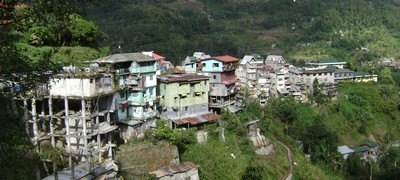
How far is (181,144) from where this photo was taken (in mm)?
23094

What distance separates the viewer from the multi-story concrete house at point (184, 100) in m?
25.9

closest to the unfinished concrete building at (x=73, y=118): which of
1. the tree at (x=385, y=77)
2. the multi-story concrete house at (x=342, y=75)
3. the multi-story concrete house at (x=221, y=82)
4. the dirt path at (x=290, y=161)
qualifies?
the multi-story concrete house at (x=221, y=82)

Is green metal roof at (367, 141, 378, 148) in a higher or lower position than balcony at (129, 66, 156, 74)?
lower

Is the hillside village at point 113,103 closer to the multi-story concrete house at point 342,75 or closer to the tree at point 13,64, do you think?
the tree at point 13,64

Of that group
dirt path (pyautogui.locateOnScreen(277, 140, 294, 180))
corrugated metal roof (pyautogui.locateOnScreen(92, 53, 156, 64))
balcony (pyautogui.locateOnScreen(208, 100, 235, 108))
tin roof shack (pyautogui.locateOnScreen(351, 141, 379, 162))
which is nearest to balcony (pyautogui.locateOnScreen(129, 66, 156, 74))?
corrugated metal roof (pyautogui.locateOnScreen(92, 53, 156, 64))

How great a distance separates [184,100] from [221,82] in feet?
18.2

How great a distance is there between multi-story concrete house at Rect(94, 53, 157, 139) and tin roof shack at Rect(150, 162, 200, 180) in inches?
109

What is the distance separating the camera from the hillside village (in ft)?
57.9

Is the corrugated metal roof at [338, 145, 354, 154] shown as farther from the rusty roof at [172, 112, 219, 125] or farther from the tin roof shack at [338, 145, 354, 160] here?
the rusty roof at [172, 112, 219, 125]

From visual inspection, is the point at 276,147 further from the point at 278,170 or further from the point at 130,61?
the point at 130,61

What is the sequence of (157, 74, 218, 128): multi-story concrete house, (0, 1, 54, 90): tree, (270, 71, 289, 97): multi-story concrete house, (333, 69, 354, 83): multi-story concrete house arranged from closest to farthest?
(0, 1, 54, 90): tree → (157, 74, 218, 128): multi-story concrete house → (270, 71, 289, 97): multi-story concrete house → (333, 69, 354, 83): multi-story concrete house

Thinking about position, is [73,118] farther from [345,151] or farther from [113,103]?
[345,151]

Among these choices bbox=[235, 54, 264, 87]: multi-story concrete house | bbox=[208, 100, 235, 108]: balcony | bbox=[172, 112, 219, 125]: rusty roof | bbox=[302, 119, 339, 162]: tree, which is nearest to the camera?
bbox=[172, 112, 219, 125]: rusty roof

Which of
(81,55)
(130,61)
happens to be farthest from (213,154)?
(81,55)
